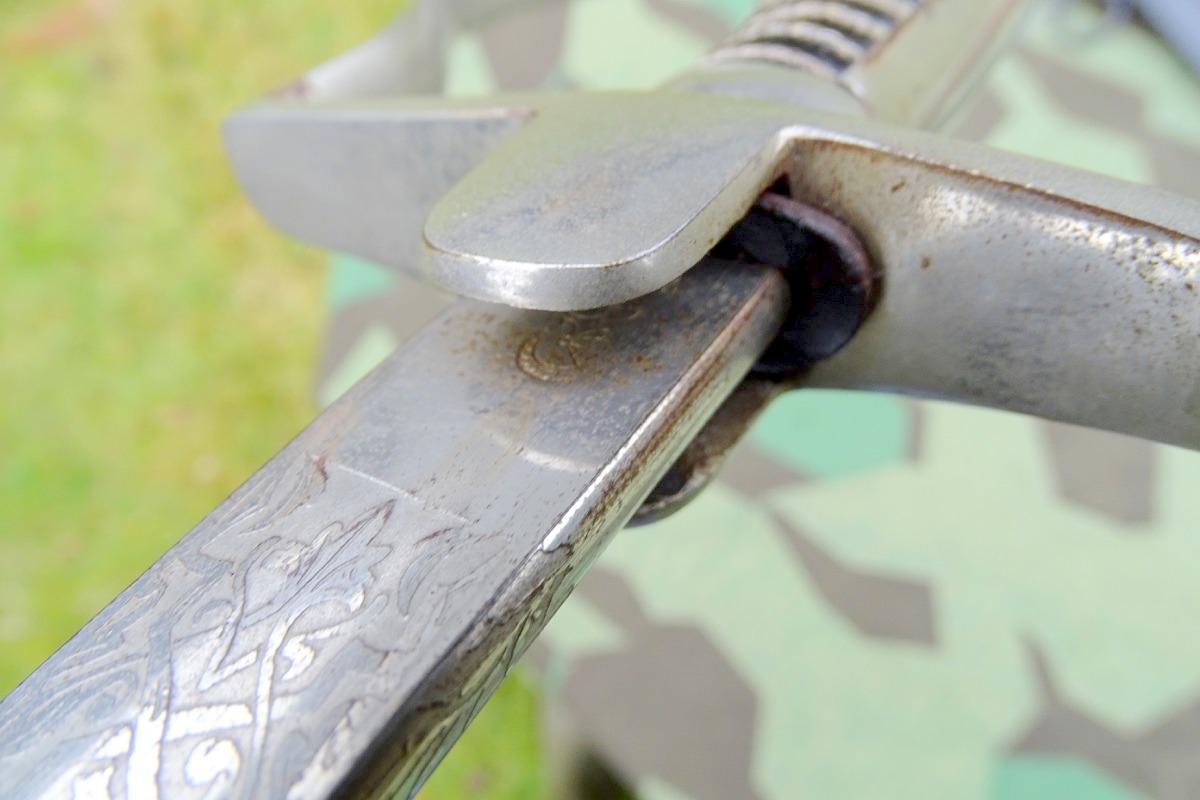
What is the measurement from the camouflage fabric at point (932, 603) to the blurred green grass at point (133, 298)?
0.19 metres

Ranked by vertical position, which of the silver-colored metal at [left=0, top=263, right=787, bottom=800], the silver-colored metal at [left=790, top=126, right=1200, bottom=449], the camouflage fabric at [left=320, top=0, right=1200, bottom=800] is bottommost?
the camouflage fabric at [left=320, top=0, right=1200, bottom=800]

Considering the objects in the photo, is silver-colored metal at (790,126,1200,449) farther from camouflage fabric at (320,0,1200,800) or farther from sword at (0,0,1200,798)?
camouflage fabric at (320,0,1200,800)

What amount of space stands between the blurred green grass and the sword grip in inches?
26.0

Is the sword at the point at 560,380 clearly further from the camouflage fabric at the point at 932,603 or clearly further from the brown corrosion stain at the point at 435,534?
the camouflage fabric at the point at 932,603

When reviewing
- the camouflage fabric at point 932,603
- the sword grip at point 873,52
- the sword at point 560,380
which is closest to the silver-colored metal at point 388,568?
the sword at point 560,380

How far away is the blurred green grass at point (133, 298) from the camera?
37.3 inches

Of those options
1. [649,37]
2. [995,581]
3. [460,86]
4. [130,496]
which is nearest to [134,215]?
[130,496]

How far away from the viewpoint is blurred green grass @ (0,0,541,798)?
37.3 inches

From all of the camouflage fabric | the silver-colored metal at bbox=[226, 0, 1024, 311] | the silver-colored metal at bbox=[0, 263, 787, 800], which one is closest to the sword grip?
the silver-colored metal at bbox=[226, 0, 1024, 311]

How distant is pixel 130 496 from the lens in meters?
0.97

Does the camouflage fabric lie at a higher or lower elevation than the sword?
lower

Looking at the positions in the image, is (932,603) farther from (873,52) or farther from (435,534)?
(435,534)

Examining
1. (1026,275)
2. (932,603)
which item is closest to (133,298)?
(932,603)

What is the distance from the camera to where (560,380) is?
26 cm
